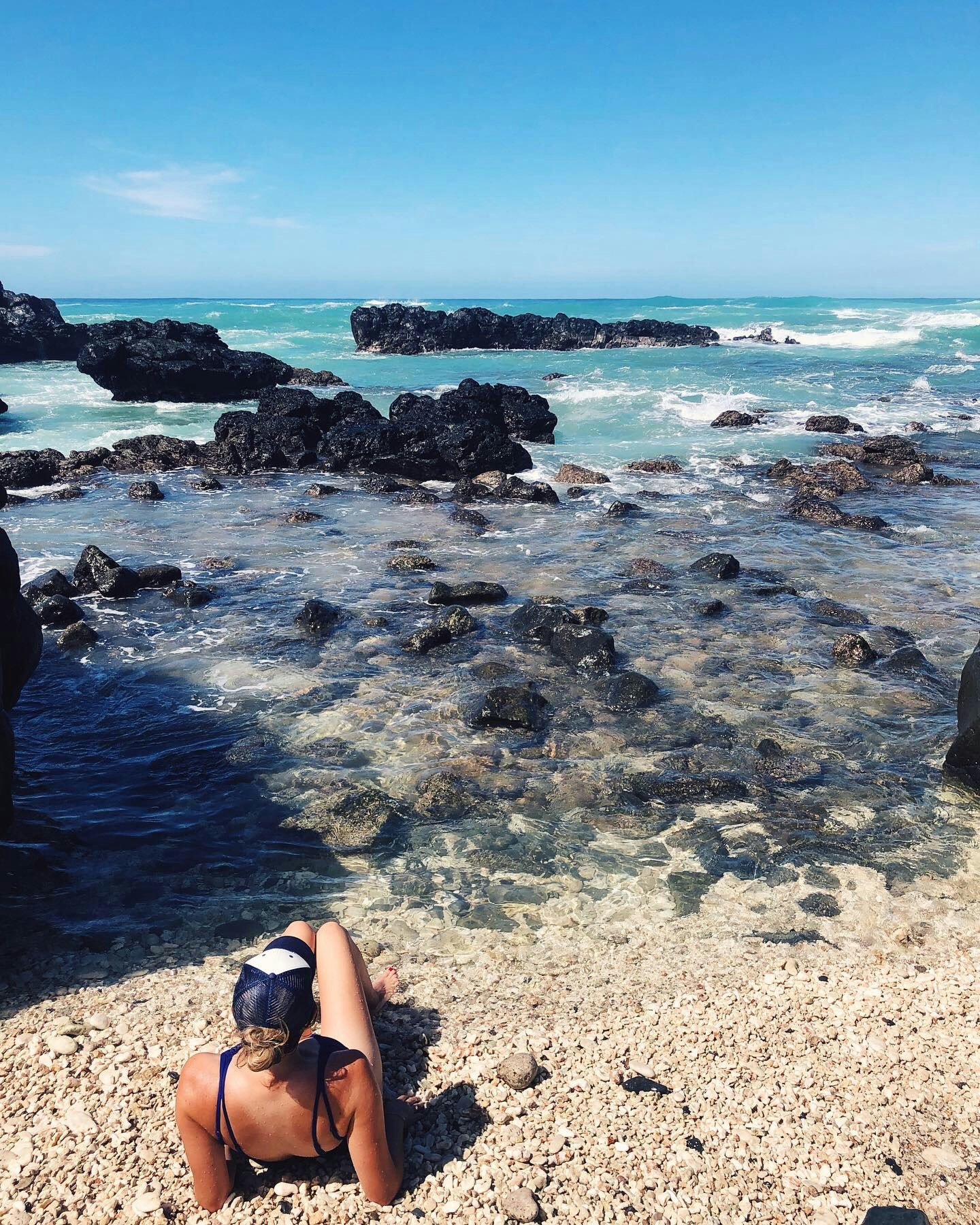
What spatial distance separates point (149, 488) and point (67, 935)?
1544cm

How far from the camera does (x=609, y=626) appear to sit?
11.0m

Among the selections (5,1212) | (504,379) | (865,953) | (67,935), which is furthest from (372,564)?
(504,379)

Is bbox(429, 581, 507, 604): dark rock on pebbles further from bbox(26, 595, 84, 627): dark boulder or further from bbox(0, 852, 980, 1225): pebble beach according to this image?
bbox(0, 852, 980, 1225): pebble beach

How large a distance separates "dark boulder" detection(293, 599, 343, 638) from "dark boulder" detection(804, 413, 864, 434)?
21.3 metres

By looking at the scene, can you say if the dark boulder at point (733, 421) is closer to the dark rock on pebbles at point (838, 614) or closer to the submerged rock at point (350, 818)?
the dark rock on pebbles at point (838, 614)

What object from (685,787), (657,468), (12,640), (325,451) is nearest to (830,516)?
(657,468)

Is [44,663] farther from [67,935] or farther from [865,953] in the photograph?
[865,953]

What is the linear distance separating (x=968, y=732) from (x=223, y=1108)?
6.07 meters

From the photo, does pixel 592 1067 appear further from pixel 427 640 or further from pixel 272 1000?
pixel 427 640

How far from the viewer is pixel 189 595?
12.0 metres

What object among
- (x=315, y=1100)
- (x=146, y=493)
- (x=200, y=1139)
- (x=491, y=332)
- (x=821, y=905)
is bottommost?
(x=821, y=905)

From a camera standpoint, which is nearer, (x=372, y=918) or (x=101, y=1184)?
(x=101, y=1184)

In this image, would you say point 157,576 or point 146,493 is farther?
point 146,493

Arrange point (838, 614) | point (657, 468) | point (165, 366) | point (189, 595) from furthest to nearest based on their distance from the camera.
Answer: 1. point (165, 366)
2. point (657, 468)
3. point (189, 595)
4. point (838, 614)
